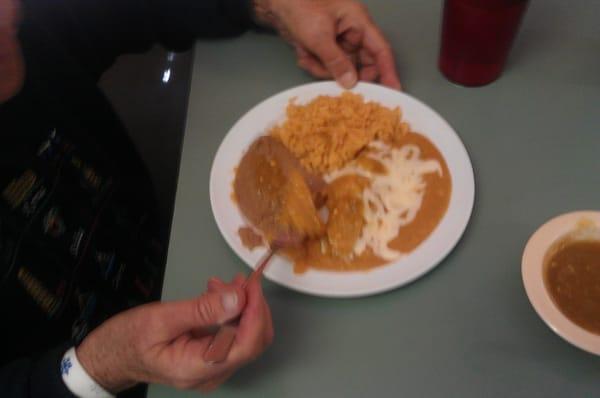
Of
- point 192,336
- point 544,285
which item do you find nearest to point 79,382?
point 192,336

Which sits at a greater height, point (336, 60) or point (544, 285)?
point (336, 60)

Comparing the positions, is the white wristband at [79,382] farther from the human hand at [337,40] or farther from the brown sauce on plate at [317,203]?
the human hand at [337,40]

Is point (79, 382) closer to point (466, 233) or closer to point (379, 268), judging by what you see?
point (379, 268)

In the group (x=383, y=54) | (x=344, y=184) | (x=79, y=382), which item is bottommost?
(x=79, y=382)

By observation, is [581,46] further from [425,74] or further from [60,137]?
[60,137]

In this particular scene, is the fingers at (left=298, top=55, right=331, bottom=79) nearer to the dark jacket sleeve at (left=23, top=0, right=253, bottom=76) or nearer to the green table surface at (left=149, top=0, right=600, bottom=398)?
the green table surface at (left=149, top=0, right=600, bottom=398)

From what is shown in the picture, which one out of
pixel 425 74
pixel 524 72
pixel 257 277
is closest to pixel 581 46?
pixel 524 72

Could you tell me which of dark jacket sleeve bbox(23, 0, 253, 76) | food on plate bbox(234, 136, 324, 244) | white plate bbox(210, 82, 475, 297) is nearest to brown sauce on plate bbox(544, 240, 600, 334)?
white plate bbox(210, 82, 475, 297)
